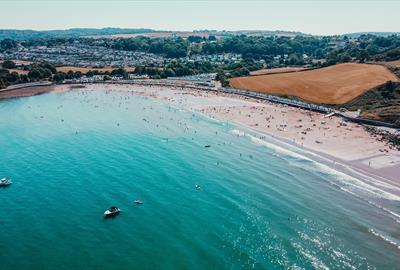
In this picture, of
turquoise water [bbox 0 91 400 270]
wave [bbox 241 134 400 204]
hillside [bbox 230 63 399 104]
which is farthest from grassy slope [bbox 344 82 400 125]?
turquoise water [bbox 0 91 400 270]

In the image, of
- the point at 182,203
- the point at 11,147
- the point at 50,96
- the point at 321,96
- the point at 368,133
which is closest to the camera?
the point at 182,203

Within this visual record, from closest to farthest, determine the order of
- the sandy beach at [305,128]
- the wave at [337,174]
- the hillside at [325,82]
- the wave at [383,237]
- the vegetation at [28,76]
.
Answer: the wave at [383,237], the wave at [337,174], the sandy beach at [305,128], the hillside at [325,82], the vegetation at [28,76]

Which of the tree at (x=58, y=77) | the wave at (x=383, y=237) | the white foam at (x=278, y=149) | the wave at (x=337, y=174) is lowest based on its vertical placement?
the tree at (x=58, y=77)

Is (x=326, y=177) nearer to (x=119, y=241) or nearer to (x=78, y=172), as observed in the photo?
(x=119, y=241)

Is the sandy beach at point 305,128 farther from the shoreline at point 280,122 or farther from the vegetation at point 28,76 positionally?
the vegetation at point 28,76

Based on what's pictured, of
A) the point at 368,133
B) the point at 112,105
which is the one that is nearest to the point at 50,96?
the point at 112,105

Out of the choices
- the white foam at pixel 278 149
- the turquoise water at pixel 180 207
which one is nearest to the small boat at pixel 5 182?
the turquoise water at pixel 180 207

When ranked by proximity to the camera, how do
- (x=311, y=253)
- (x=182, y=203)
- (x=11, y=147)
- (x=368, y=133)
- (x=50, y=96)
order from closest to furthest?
(x=311, y=253), (x=182, y=203), (x=11, y=147), (x=368, y=133), (x=50, y=96)

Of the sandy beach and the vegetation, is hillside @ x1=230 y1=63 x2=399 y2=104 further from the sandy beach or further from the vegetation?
the vegetation
